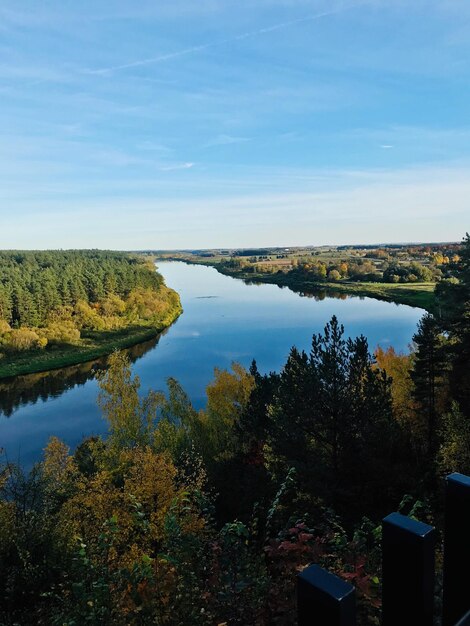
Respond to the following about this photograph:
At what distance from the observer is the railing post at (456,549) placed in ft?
4.95

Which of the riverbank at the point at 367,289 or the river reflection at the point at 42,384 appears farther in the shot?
the riverbank at the point at 367,289

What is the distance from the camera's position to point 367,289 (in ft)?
352

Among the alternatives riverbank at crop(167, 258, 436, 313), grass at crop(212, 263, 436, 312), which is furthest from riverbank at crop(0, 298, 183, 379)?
grass at crop(212, 263, 436, 312)

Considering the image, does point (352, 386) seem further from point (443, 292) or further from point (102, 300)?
point (102, 300)

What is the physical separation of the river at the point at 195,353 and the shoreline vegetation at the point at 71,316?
2672mm

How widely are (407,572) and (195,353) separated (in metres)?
54.7

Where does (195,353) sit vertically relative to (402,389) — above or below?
below

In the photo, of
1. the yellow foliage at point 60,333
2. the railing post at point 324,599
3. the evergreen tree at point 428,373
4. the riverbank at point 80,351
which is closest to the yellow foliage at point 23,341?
the riverbank at point 80,351

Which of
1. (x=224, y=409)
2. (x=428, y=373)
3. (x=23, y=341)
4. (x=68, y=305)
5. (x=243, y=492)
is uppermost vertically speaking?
(x=68, y=305)

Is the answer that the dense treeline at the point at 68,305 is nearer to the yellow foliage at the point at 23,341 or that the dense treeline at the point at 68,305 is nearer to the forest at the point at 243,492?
the yellow foliage at the point at 23,341

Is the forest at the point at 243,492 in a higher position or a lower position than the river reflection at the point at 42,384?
higher

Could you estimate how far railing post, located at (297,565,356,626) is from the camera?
3.64 ft

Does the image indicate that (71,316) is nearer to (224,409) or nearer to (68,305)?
(68,305)

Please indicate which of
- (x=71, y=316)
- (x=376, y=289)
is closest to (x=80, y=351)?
(x=71, y=316)
